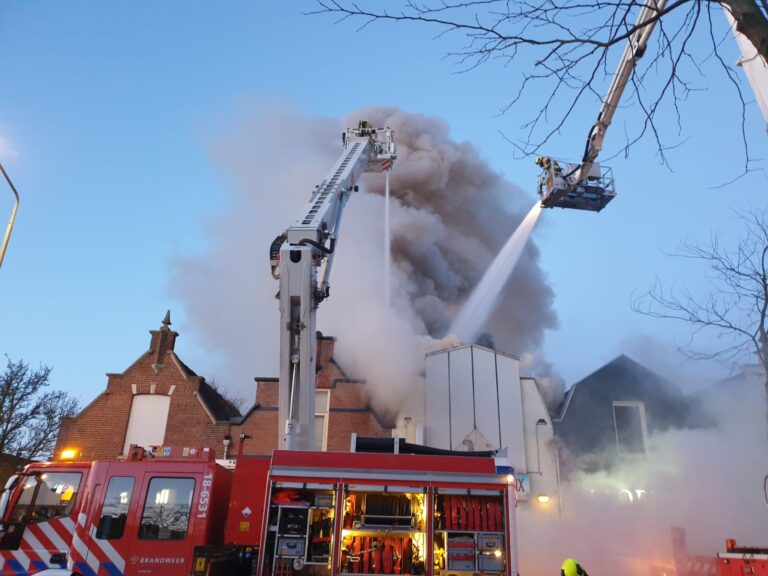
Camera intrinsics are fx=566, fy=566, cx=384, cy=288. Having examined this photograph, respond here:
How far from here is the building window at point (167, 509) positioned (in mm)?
7469

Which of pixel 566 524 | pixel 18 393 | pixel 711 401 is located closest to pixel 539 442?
pixel 566 524

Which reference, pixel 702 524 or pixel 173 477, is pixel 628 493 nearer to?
pixel 702 524

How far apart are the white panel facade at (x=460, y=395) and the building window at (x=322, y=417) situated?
Answer: 149 inches

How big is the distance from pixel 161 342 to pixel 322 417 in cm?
599

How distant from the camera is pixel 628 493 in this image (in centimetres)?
→ 1565

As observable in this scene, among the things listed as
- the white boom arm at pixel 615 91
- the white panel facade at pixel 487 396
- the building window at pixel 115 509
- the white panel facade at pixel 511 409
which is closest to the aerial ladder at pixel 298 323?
the building window at pixel 115 509

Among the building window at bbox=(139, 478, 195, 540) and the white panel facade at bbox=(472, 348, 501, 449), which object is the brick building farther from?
the building window at bbox=(139, 478, 195, 540)

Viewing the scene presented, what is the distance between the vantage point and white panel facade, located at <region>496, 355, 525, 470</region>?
1609 centimetres

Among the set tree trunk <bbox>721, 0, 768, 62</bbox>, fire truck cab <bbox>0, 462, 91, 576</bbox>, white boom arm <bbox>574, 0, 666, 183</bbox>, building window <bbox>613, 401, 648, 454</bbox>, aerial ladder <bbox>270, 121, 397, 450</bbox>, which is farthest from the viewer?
building window <bbox>613, 401, 648, 454</bbox>

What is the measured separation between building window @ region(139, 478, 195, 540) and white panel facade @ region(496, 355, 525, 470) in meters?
10.4

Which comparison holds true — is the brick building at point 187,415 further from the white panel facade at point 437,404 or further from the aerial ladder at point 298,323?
the aerial ladder at point 298,323

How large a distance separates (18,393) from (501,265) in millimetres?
21982

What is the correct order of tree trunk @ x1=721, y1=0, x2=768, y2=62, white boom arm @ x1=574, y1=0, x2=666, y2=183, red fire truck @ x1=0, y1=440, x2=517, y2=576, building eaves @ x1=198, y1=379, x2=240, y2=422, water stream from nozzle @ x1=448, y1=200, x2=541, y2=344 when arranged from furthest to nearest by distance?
water stream from nozzle @ x1=448, y1=200, x2=541, y2=344 < building eaves @ x1=198, y1=379, x2=240, y2=422 < white boom arm @ x1=574, y1=0, x2=666, y2=183 < red fire truck @ x1=0, y1=440, x2=517, y2=576 < tree trunk @ x1=721, y1=0, x2=768, y2=62

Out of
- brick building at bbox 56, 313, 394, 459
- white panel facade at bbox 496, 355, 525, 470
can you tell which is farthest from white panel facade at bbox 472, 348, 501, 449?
brick building at bbox 56, 313, 394, 459
